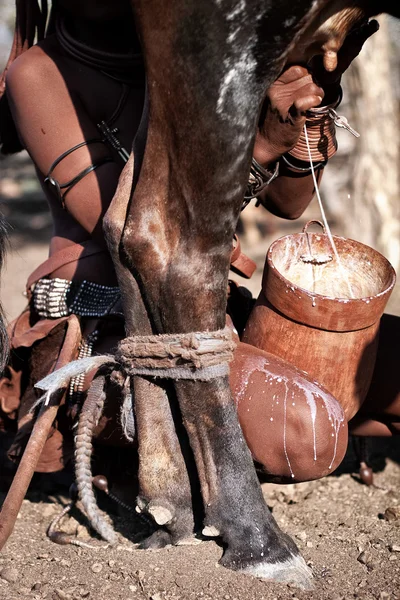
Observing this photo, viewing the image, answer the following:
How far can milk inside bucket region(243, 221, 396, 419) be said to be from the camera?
2.29 meters

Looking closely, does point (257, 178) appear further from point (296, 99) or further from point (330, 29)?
point (330, 29)

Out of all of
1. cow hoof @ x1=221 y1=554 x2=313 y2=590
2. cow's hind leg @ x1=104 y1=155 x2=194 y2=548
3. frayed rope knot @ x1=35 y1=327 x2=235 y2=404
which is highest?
frayed rope knot @ x1=35 y1=327 x2=235 y2=404

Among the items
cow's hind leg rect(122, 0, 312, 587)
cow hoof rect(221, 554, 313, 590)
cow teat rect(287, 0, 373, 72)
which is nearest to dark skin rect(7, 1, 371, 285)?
cow teat rect(287, 0, 373, 72)

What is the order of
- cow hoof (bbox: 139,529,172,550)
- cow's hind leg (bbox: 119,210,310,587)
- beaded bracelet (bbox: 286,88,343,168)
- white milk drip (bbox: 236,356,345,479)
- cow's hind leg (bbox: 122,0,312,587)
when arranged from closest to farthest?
cow's hind leg (bbox: 122,0,312,587) → cow's hind leg (bbox: 119,210,310,587) → white milk drip (bbox: 236,356,345,479) → cow hoof (bbox: 139,529,172,550) → beaded bracelet (bbox: 286,88,343,168)

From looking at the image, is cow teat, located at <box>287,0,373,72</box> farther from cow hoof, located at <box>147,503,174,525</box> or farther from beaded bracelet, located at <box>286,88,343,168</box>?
cow hoof, located at <box>147,503,174,525</box>

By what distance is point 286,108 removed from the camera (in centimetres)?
226

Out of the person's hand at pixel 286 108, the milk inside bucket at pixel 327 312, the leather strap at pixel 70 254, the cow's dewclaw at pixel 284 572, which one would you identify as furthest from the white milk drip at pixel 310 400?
the leather strap at pixel 70 254

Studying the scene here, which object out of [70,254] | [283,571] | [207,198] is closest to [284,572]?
[283,571]

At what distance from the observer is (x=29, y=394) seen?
111 inches

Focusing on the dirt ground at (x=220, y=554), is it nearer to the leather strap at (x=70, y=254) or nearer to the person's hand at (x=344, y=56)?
the leather strap at (x=70, y=254)

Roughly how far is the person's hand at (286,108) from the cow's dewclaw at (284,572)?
3.98ft

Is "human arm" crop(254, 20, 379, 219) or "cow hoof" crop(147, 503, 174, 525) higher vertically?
"human arm" crop(254, 20, 379, 219)

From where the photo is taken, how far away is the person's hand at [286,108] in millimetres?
2225

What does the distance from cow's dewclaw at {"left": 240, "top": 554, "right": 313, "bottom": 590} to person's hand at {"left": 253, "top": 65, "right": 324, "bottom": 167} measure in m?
1.21
